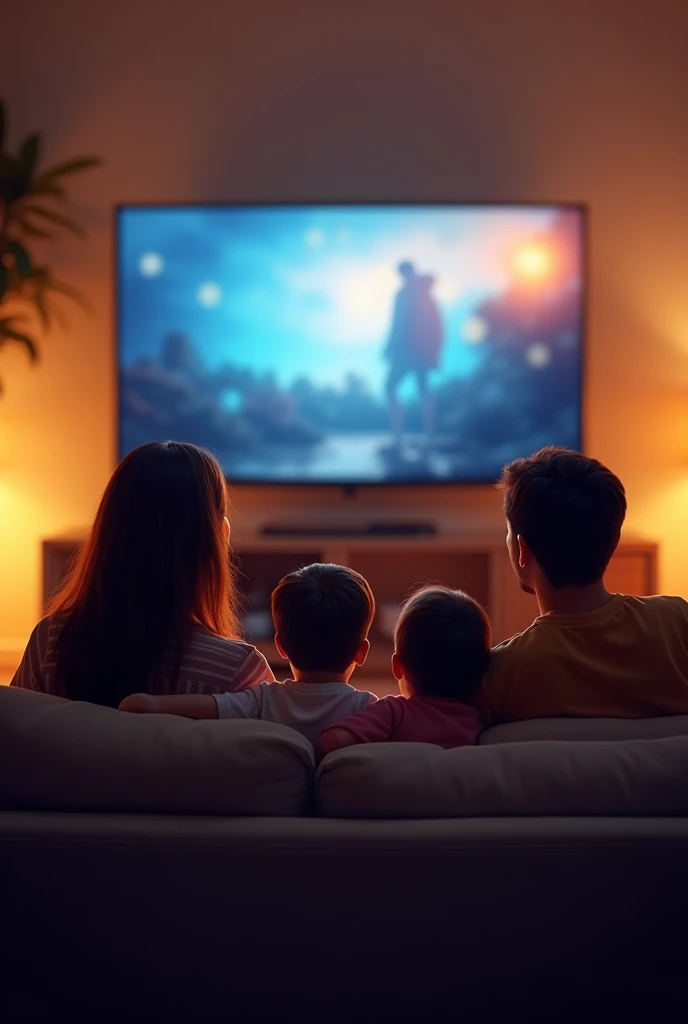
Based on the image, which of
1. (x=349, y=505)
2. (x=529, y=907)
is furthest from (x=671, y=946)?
(x=349, y=505)

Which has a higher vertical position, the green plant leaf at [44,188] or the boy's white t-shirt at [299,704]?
the green plant leaf at [44,188]

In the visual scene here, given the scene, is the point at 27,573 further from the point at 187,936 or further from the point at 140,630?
the point at 187,936

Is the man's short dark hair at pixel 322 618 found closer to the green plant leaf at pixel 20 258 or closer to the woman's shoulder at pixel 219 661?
the woman's shoulder at pixel 219 661

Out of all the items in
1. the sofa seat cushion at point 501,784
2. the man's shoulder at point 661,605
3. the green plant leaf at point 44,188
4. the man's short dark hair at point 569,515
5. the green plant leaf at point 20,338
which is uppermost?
the green plant leaf at point 44,188

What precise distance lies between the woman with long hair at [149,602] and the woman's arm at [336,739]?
0.26 metres

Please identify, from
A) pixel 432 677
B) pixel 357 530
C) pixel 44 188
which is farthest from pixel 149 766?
pixel 44 188

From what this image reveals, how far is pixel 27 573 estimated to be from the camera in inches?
170

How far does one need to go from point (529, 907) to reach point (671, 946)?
0.47 feet

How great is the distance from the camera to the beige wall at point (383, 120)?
4.15m

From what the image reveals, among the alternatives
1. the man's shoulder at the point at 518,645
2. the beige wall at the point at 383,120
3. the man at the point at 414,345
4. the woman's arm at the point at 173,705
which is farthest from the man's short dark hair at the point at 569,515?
the beige wall at the point at 383,120

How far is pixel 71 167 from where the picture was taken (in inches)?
157

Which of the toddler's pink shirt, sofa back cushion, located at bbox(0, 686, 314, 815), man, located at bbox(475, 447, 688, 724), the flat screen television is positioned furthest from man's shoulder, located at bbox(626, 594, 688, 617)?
the flat screen television

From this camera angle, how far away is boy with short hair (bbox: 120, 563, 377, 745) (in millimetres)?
1355

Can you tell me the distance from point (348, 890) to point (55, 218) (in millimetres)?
3492
